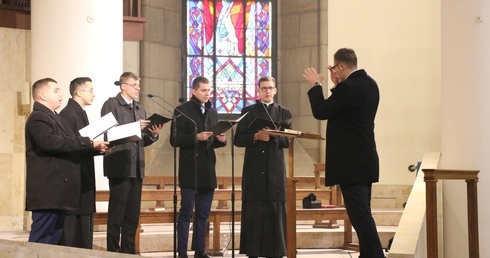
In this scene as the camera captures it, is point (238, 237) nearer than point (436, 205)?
No

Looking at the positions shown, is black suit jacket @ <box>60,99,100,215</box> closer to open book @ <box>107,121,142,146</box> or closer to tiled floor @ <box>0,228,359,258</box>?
open book @ <box>107,121,142,146</box>

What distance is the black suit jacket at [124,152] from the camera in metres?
7.65

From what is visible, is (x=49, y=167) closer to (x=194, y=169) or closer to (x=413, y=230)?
(x=194, y=169)

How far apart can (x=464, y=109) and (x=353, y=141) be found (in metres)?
1.87

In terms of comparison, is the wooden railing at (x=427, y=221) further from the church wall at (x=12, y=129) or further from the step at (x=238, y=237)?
the church wall at (x=12, y=129)

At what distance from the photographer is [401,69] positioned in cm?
1338

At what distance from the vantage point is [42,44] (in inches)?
389

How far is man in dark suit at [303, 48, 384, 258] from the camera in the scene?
6008mm

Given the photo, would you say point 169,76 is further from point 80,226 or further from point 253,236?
point 80,226

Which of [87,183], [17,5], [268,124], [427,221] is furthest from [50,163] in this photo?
[17,5]

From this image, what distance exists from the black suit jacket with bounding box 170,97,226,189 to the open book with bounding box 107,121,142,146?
0.77 metres

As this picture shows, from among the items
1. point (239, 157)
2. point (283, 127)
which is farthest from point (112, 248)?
point (239, 157)

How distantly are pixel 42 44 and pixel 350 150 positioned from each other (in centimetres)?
490

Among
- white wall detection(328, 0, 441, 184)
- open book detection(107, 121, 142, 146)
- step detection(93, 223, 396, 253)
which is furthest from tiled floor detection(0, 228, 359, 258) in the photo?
white wall detection(328, 0, 441, 184)
